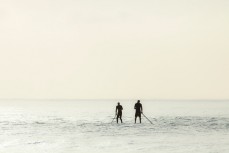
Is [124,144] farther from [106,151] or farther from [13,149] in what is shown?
[13,149]

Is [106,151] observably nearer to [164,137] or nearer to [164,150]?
[164,150]

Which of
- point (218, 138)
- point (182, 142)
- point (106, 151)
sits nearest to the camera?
point (106, 151)

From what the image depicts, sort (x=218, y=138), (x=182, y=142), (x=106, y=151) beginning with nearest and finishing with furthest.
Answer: (x=106, y=151) < (x=182, y=142) < (x=218, y=138)

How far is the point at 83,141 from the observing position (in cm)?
1911

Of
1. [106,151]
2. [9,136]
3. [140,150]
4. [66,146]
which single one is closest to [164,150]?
[140,150]

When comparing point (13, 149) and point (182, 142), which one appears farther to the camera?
point (182, 142)

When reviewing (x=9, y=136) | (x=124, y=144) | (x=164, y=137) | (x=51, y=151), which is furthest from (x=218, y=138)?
(x=9, y=136)

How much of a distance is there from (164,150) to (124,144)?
2.15m

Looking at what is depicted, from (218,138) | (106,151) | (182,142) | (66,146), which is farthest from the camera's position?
(218,138)

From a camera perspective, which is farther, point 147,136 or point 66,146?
point 147,136

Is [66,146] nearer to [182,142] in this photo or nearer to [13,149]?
[13,149]

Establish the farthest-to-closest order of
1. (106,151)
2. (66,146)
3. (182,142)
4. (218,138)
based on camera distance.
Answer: (218,138)
(182,142)
(66,146)
(106,151)

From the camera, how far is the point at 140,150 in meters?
16.1

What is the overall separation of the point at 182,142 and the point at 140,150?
3.07 m
